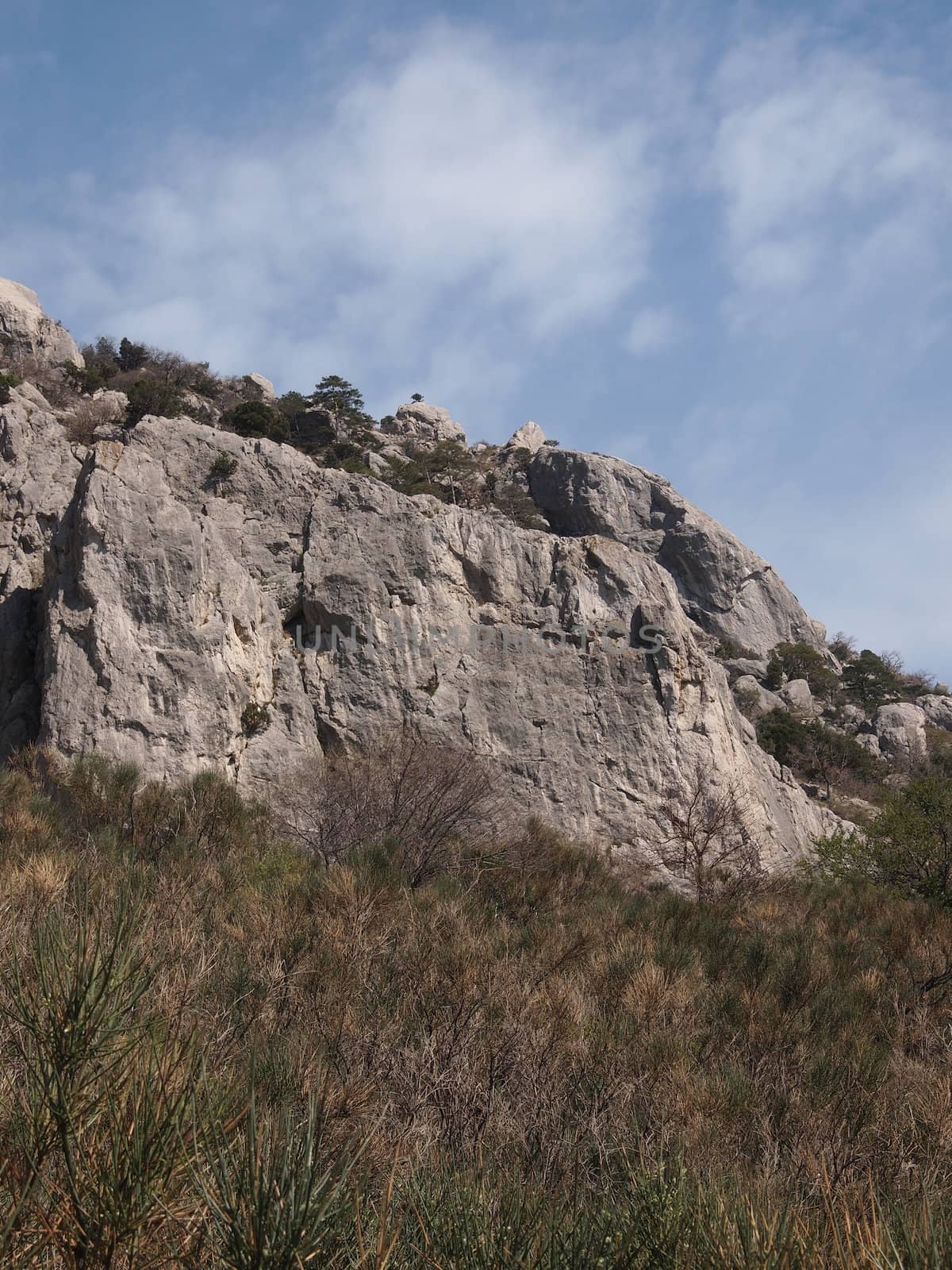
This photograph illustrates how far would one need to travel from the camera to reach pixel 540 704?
18922 millimetres

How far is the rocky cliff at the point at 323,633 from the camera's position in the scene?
15.1 m

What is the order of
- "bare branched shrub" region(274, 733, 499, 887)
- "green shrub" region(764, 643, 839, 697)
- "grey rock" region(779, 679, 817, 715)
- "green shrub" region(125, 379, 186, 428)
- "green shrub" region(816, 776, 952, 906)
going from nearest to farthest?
"bare branched shrub" region(274, 733, 499, 887) → "green shrub" region(816, 776, 952, 906) → "green shrub" region(125, 379, 186, 428) → "grey rock" region(779, 679, 817, 715) → "green shrub" region(764, 643, 839, 697)

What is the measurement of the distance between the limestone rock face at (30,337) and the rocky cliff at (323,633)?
40.2 feet

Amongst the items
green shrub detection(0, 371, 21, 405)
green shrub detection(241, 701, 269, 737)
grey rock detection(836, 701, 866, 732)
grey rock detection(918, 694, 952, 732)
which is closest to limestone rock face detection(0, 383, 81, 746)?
green shrub detection(0, 371, 21, 405)

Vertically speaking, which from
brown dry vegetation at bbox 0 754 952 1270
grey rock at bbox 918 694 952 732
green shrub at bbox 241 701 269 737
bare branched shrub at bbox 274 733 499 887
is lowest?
brown dry vegetation at bbox 0 754 952 1270

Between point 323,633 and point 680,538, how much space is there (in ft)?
108

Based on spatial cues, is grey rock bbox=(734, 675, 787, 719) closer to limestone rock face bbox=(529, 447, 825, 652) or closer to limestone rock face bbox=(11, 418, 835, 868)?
limestone rock face bbox=(529, 447, 825, 652)

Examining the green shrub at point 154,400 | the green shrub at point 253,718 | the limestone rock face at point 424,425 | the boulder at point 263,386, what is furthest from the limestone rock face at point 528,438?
the green shrub at point 253,718

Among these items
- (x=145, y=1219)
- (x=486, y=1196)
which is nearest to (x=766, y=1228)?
(x=486, y=1196)

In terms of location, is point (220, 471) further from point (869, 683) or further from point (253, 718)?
point (869, 683)

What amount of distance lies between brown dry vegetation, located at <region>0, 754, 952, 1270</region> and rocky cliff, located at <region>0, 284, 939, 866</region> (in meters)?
3.40

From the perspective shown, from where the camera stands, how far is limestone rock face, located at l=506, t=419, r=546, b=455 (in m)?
53.6

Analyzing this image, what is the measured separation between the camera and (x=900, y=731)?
3462 cm

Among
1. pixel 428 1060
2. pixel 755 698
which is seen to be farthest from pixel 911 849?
pixel 755 698
